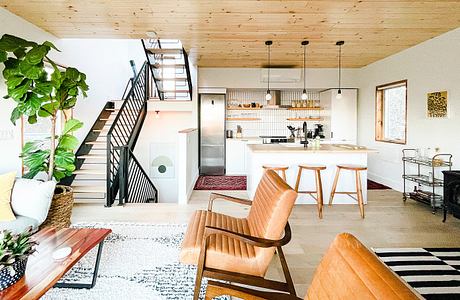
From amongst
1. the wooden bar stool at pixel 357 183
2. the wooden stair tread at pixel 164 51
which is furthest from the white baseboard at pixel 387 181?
the wooden stair tread at pixel 164 51

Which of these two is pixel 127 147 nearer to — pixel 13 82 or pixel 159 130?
pixel 13 82

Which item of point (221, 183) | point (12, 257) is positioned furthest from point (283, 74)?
point (12, 257)

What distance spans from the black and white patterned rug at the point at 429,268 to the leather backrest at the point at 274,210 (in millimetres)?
1391

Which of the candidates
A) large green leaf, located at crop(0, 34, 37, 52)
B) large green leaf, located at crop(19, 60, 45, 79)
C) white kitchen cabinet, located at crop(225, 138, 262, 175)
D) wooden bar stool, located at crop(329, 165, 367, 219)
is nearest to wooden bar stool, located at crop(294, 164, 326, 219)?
wooden bar stool, located at crop(329, 165, 367, 219)

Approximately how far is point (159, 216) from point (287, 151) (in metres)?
2.14

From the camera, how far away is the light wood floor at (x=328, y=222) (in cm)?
326

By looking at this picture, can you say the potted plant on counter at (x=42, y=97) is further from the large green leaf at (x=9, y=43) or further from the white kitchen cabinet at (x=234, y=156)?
the white kitchen cabinet at (x=234, y=156)

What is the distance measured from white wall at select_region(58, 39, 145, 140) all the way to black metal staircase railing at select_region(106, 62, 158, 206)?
25.1 inches

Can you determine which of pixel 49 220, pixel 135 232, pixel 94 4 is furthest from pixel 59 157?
pixel 94 4

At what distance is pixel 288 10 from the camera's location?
13.3ft

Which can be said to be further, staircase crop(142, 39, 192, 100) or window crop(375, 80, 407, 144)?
staircase crop(142, 39, 192, 100)

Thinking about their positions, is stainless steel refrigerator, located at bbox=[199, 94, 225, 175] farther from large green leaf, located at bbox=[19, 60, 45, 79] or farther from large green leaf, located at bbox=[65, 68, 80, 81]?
large green leaf, located at bbox=[19, 60, 45, 79]

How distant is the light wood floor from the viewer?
3262mm

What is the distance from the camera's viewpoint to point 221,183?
707cm
